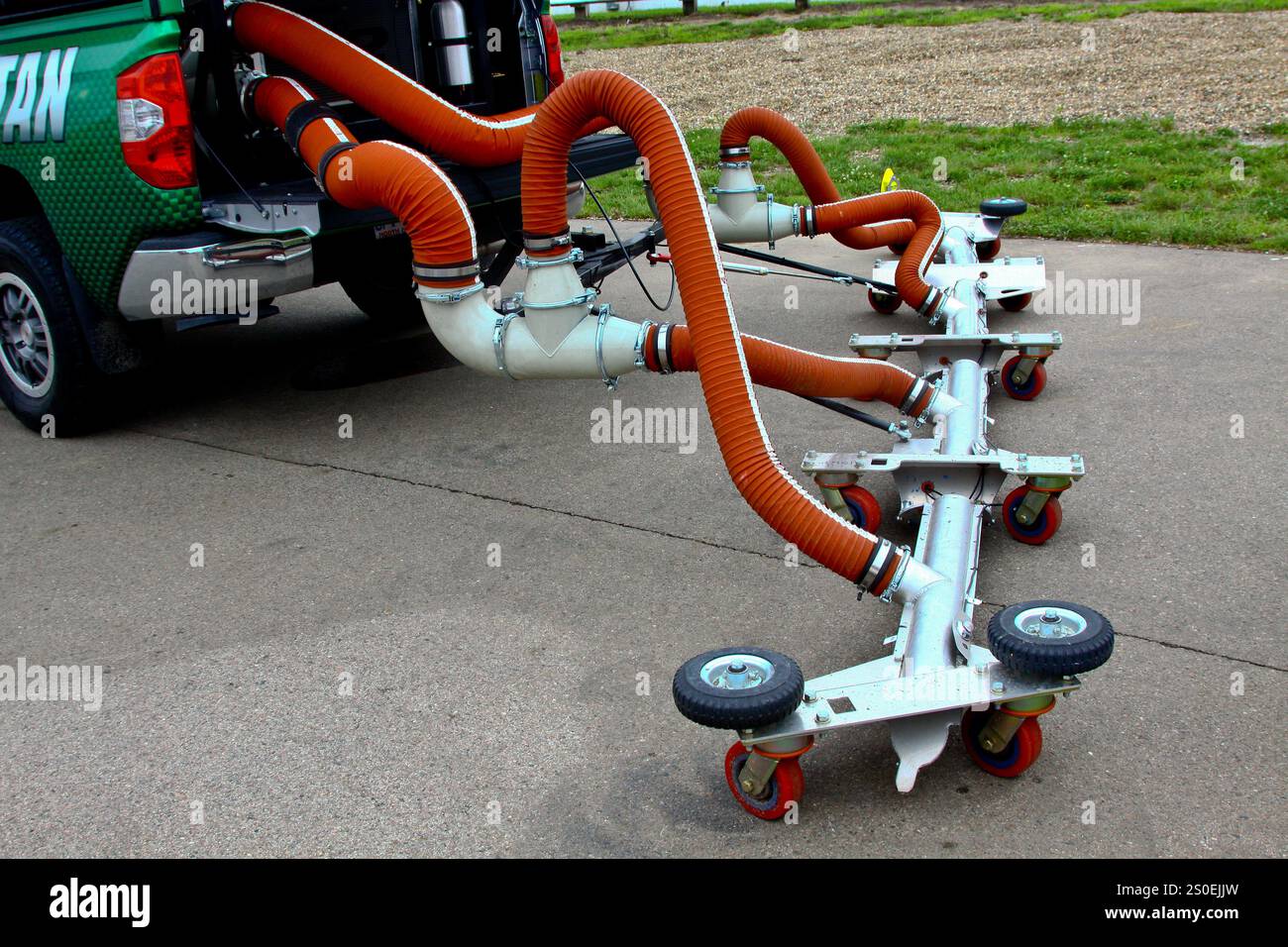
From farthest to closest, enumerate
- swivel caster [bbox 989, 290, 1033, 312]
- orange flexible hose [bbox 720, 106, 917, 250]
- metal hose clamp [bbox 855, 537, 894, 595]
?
1. swivel caster [bbox 989, 290, 1033, 312]
2. orange flexible hose [bbox 720, 106, 917, 250]
3. metal hose clamp [bbox 855, 537, 894, 595]

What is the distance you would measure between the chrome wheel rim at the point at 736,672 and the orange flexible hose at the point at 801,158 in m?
4.05

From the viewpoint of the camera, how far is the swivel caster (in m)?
6.93

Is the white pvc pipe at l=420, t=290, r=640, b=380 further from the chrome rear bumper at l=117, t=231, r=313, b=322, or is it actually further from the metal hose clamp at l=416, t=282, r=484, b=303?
the chrome rear bumper at l=117, t=231, r=313, b=322

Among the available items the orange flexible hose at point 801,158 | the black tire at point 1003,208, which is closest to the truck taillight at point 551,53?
the orange flexible hose at point 801,158

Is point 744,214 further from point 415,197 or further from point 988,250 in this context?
point 415,197

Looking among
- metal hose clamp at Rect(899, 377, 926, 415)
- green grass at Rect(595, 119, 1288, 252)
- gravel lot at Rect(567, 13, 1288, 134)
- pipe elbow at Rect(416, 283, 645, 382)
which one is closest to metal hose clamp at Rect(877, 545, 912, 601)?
pipe elbow at Rect(416, 283, 645, 382)

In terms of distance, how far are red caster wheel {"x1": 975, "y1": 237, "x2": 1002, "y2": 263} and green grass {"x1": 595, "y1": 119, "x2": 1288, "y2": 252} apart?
0.99 m

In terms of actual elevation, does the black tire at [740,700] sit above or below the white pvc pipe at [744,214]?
below

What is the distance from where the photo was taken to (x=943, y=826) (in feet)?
9.13

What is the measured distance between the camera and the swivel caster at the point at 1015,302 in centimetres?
693

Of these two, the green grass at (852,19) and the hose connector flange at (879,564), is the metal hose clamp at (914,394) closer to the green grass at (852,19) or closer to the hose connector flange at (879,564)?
the hose connector flange at (879,564)

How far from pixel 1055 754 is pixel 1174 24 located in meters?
16.1

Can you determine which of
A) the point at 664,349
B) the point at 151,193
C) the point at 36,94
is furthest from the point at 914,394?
the point at 36,94

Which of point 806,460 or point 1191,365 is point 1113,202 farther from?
point 806,460
